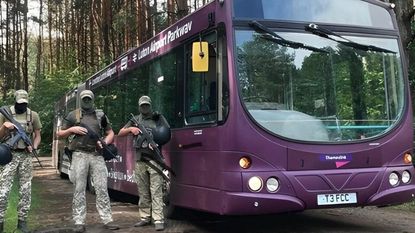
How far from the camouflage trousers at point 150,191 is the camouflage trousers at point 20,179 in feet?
4.87

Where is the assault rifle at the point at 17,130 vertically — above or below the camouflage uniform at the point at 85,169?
above

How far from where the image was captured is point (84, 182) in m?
7.53

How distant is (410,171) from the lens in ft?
22.6

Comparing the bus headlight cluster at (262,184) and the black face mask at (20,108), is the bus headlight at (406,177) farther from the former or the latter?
the black face mask at (20,108)

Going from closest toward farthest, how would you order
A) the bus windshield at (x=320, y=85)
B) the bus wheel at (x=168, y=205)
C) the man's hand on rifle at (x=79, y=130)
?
the bus windshield at (x=320, y=85) → the man's hand on rifle at (x=79, y=130) → the bus wheel at (x=168, y=205)

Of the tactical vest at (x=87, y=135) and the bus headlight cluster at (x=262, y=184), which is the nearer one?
the bus headlight cluster at (x=262, y=184)

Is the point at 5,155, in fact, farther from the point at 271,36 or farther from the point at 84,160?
the point at 271,36

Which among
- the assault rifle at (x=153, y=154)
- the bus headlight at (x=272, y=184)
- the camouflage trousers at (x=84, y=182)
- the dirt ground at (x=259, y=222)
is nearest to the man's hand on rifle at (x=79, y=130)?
the camouflage trousers at (x=84, y=182)

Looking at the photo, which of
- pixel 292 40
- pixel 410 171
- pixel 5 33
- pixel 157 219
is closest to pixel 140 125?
pixel 157 219

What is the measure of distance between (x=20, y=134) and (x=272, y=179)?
3.35 metres

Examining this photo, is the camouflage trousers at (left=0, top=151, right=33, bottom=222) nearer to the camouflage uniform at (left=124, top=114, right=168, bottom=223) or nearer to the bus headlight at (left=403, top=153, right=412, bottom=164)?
the camouflage uniform at (left=124, top=114, right=168, bottom=223)

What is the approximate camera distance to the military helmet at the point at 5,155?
6.99m

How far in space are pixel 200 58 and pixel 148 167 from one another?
78.7 inches

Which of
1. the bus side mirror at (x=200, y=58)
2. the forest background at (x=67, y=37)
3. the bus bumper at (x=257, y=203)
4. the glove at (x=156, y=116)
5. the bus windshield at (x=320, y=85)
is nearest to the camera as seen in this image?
the bus bumper at (x=257, y=203)
